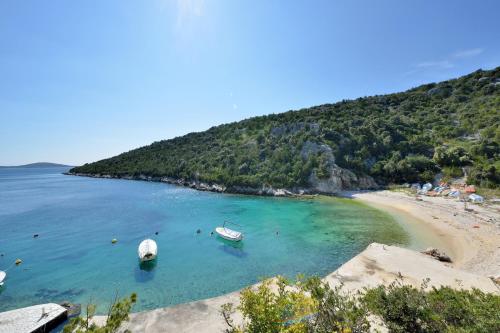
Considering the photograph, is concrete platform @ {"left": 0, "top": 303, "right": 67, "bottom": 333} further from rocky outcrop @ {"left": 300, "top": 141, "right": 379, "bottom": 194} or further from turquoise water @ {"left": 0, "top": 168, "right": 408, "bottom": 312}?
rocky outcrop @ {"left": 300, "top": 141, "right": 379, "bottom": 194}

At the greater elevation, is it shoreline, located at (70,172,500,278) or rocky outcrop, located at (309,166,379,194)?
rocky outcrop, located at (309,166,379,194)

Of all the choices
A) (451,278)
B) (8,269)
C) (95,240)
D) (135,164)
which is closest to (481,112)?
(451,278)

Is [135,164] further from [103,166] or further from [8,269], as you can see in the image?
[8,269]

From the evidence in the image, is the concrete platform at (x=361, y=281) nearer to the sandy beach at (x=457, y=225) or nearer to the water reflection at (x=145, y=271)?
the sandy beach at (x=457, y=225)

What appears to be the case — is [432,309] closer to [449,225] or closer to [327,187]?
[449,225]

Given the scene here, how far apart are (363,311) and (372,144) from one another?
196ft

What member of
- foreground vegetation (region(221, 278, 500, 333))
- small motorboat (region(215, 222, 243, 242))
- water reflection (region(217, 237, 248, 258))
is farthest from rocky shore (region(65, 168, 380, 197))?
foreground vegetation (region(221, 278, 500, 333))

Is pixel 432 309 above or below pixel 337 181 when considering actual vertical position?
below

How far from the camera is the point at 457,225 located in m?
28.0

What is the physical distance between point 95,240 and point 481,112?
8870 centimetres

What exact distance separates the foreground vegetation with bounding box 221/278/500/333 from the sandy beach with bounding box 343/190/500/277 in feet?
46.3

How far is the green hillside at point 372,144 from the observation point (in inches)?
1951

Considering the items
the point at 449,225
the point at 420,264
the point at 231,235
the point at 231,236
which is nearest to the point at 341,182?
the point at 449,225

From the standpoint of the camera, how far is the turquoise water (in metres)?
17.1
